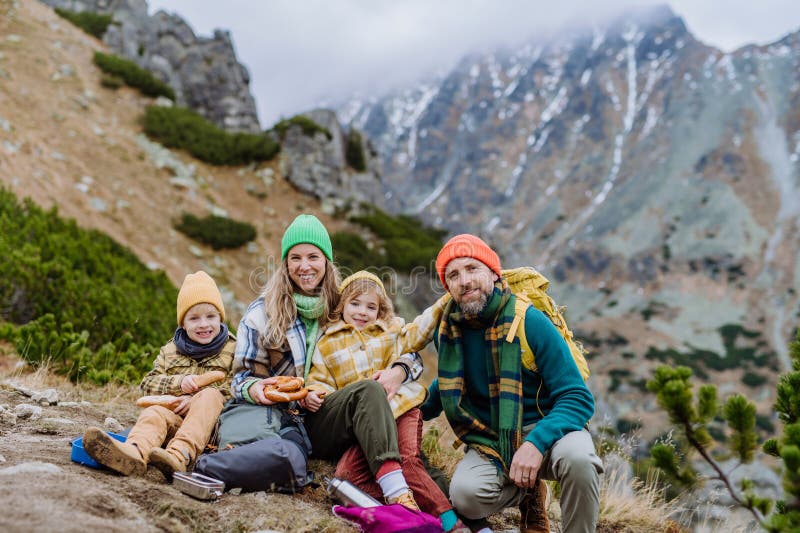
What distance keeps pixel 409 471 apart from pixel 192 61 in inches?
1011

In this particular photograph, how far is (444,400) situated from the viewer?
3090mm

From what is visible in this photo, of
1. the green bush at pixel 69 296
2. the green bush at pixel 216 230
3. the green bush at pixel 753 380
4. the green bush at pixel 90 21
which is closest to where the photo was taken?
the green bush at pixel 69 296

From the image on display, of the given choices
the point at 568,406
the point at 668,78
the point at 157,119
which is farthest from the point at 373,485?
the point at 668,78

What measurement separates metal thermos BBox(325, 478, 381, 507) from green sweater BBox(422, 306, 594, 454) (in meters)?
0.74

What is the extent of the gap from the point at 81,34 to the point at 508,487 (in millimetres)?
22967

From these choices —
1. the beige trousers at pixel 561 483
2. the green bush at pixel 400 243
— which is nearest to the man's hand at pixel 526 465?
the beige trousers at pixel 561 483

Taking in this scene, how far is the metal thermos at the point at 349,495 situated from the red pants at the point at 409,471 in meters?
0.09

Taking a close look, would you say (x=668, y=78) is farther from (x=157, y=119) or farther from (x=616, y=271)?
(x=157, y=119)

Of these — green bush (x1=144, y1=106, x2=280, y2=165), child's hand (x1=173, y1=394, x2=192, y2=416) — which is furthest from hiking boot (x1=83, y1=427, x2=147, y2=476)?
green bush (x1=144, y1=106, x2=280, y2=165)

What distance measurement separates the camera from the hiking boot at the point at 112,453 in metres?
2.54

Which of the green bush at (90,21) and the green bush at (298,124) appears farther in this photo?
the green bush at (90,21)

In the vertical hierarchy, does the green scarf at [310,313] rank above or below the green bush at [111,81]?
Answer: below

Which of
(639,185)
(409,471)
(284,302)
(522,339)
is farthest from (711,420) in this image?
(639,185)

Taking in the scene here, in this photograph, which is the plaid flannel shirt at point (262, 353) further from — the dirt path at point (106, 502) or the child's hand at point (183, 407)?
the dirt path at point (106, 502)
